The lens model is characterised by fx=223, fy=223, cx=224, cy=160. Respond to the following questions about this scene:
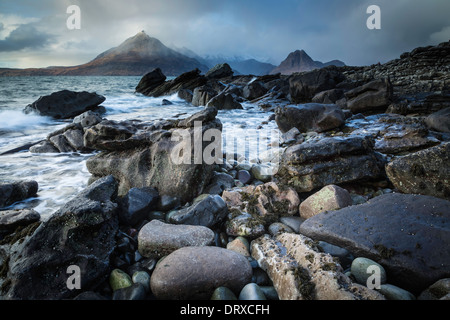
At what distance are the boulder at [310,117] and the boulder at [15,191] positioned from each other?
735 centimetres

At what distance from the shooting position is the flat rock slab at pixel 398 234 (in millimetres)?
2010

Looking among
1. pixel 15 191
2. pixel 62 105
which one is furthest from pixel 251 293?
pixel 62 105

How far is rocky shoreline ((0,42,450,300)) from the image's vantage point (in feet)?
6.44

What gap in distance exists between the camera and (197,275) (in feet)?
6.43

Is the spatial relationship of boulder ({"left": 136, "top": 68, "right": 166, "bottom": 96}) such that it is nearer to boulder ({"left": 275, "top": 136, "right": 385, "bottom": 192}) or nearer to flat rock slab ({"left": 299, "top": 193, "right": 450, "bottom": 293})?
boulder ({"left": 275, "top": 136, "right": 385, "bottom": 192})

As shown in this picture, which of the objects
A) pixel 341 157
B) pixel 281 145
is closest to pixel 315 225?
pixel 341 157

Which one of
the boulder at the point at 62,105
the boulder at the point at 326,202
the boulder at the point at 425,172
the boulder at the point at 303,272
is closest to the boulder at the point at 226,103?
the boulder at the point at 62,105

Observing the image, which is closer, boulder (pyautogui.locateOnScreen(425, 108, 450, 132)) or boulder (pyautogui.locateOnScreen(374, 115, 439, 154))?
boulder (pyautogui.locateOnScreen(374, 115, 439, 154))

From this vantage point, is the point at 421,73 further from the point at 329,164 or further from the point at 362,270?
the point at 362,270

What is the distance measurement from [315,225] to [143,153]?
3.21 m

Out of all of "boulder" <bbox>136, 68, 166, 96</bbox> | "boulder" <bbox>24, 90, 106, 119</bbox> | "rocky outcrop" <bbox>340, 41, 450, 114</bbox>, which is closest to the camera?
"boulder" <bbox>24, 90, 106, 119</bbox>

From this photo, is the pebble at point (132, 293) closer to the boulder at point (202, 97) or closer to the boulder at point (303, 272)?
the boulder at point (303, 272)

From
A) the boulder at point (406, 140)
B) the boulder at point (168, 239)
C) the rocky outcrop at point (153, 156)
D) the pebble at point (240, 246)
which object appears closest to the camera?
the boulder at point (168, 239)

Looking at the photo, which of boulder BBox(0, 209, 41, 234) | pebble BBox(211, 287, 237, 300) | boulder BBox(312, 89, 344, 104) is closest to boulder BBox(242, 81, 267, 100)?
boulder BBox(312, 89, 344, 104)
